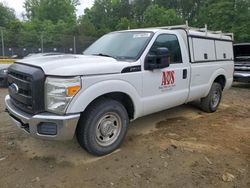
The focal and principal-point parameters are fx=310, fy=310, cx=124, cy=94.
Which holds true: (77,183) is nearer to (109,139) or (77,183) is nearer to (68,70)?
(109,139)

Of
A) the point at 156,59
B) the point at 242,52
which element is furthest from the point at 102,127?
the point at 242,52

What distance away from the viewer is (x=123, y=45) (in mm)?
5500

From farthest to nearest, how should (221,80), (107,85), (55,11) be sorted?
1. (55,11)
2. (221,80)
3. (107,85)

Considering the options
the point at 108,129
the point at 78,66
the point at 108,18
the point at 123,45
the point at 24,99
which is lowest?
the point at 108,129

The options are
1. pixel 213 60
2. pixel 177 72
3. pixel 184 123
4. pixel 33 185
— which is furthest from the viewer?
pixel 213 60

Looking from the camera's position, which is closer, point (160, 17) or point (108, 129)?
point (108, 129)

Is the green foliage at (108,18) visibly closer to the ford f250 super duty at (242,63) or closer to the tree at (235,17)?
the tree at (235,17)

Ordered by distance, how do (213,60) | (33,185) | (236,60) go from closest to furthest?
(33,185) → (213,60) → (236,60)

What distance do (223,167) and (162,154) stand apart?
91 centimetres

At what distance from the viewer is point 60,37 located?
2539 centimetres

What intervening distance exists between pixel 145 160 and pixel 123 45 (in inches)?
82.6

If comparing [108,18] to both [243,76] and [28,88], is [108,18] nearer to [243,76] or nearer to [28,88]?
[243,76]

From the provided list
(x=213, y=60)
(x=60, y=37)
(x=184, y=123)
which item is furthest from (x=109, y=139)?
(x=60, y=37)

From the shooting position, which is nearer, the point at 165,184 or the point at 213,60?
the point at 165,184
